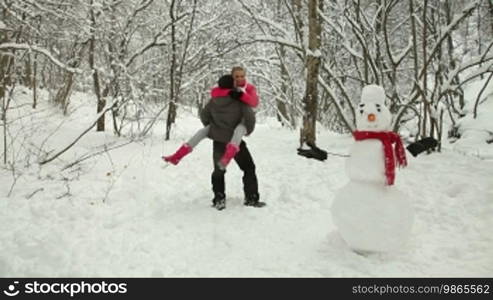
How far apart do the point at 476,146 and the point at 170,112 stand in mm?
6933

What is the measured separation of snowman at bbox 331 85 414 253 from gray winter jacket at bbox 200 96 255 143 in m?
1.49

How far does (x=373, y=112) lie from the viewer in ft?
10.9

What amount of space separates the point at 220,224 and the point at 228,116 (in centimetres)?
124

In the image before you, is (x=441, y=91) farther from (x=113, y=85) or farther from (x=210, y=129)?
(x=113, y=85)

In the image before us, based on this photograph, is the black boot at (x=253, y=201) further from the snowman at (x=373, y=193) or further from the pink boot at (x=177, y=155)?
the snowman at (x=373, y=193)

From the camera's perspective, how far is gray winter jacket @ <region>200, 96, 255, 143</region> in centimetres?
455

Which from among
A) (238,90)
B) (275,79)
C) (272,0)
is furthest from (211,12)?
(238,90)

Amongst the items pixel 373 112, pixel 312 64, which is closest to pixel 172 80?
pixel 312 64

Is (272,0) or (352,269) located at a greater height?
(272,0)

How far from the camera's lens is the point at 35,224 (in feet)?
12.5

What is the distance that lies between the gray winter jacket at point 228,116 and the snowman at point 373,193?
1.49 metres

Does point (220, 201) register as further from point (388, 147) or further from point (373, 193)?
point (388, 147)

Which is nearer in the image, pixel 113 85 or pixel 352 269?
pixel 352 269

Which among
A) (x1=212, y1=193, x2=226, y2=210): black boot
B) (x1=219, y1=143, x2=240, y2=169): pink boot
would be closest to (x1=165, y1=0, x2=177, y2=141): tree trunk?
(x1=212, y1=193, x2=226, y2=210): black boot
